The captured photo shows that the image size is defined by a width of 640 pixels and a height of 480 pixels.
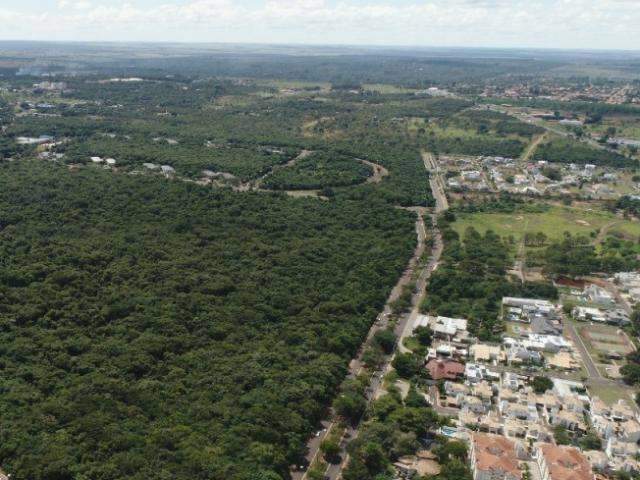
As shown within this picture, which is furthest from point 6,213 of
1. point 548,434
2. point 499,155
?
point 499,155

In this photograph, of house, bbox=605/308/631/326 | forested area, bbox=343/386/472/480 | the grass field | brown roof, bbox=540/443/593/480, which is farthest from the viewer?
house, bbox=605/308/631/326

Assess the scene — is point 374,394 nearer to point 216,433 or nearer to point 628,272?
point 216,433

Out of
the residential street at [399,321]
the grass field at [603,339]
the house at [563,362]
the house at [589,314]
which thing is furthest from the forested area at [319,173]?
the house at [563,362]

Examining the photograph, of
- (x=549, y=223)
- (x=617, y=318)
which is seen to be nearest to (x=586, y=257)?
(x=617, y=318)

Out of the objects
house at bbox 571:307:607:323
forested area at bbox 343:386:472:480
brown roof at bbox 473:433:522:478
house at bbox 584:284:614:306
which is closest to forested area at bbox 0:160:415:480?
forested area at bbox 343:386:472:480

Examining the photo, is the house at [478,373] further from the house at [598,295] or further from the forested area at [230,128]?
the forested area at [230,128]

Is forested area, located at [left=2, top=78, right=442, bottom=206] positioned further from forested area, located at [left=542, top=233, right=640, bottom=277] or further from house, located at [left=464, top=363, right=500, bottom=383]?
house, located at [left=464, top=363, right=500, bottom=383]
